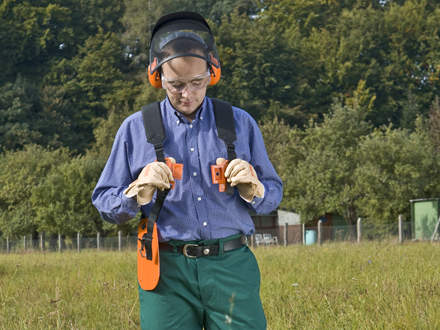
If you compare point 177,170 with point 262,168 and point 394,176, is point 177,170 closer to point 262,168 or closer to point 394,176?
point 262,168

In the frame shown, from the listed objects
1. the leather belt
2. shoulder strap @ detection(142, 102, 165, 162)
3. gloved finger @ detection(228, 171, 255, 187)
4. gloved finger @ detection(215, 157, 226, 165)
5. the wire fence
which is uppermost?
shoulder strap @ detection(142, 102, 165, 162)

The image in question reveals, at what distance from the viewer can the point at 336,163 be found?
123ft

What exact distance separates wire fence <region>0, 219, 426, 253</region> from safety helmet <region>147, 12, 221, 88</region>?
18.9 m

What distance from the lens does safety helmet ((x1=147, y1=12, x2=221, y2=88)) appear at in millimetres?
3379

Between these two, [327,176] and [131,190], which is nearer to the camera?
[131,190]

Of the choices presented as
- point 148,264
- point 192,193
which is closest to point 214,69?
point 192,193

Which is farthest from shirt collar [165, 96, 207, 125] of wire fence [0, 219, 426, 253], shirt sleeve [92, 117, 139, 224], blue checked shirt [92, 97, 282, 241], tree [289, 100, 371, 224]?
tree [289, 100, 371, 224]

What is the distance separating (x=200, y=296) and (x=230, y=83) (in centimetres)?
6109

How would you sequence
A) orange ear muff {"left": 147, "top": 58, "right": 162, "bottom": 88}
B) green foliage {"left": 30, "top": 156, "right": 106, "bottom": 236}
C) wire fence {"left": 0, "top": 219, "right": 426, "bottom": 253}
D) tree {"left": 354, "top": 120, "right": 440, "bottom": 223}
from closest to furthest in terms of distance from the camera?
orange ear muff {"left": 147, "top": 58, "right": 162, "bottom": 88} → wire fence {"left": 0, "top": 219, "right": 426, "bottom": 253} → tree {"left": 354, "top": 120, "right": 440, "bottom": 223} → green foliage {"left": 30, "top": 156, "right": 106, "bottom": 236}

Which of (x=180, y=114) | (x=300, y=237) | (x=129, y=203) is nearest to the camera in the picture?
(x=129, y=203)

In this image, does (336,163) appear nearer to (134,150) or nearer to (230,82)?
(230,82)

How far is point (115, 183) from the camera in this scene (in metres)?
3.42

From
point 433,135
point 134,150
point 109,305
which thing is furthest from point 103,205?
point 433,135

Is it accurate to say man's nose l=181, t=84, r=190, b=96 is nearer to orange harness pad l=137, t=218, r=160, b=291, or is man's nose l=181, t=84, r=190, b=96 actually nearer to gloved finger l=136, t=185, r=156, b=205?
gloved finger l=136, t=185, r=156, b=205
